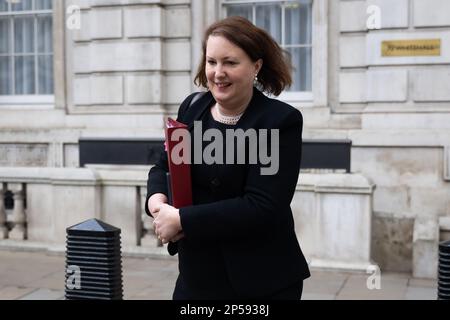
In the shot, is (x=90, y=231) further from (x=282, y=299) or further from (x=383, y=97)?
(x=383, y=97)

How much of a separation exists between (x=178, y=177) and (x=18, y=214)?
712cm

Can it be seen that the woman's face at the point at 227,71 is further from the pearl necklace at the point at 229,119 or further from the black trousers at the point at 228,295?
the black trousers at the point at 228,295

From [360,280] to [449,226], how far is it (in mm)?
1256

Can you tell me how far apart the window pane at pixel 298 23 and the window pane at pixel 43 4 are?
3935mm

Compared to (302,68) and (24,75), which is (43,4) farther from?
(302,68)

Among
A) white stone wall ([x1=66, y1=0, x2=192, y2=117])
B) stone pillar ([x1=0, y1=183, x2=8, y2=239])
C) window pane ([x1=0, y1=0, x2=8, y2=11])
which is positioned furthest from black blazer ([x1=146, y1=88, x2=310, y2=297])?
window pane ([x1=0, y1=0, x2=8, y2=11])

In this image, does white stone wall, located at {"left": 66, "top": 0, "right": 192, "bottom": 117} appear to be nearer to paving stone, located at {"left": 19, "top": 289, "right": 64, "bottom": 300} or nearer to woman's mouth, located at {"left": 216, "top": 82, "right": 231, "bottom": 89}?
paving stone, located at {"left": 19, "top": 289, "right": 64, "bottom": 300}

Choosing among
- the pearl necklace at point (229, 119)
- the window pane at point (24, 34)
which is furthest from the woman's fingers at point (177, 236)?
the window pane at point (24, 34)

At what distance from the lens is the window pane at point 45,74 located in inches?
435

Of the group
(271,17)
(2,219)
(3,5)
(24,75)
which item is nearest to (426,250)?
(271,17)

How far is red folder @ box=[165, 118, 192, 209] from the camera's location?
7.95 ft

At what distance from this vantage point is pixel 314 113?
368 inches
